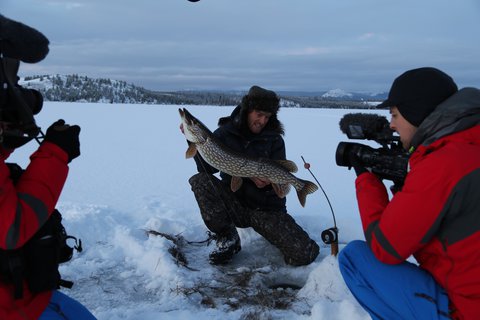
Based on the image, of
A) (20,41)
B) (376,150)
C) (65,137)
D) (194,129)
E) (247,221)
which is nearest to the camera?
(20,41)

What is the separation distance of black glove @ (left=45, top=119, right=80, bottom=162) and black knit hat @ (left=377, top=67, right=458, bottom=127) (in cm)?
147

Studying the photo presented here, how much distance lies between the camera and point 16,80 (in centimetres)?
174

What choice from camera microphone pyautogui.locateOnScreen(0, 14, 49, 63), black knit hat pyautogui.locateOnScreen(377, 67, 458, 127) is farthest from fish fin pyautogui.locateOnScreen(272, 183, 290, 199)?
Result: camera microphone pyautogui.locateOnScreen(0, 14, 49, 63)

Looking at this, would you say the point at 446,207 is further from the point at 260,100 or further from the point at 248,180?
the point at 260,100

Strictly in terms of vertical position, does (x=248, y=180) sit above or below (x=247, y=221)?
above

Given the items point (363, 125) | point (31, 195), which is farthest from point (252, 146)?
point (31, 195)

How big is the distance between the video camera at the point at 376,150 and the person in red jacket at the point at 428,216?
147mm

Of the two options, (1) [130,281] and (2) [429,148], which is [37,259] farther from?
(2) [429,148]

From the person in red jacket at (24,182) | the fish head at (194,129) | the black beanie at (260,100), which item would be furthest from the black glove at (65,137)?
the black beanie at (260,100)

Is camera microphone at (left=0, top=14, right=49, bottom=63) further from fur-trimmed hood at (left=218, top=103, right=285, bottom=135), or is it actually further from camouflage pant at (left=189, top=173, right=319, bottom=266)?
fur-trimmed hood at (left=218, top=103, right=285, bottom=135)

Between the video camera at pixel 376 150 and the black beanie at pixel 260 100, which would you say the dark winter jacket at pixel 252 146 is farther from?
the video camera at pixel 376 150

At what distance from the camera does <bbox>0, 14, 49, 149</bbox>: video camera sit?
153cm

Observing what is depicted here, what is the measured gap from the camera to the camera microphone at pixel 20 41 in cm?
152

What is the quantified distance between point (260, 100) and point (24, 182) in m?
2.48
